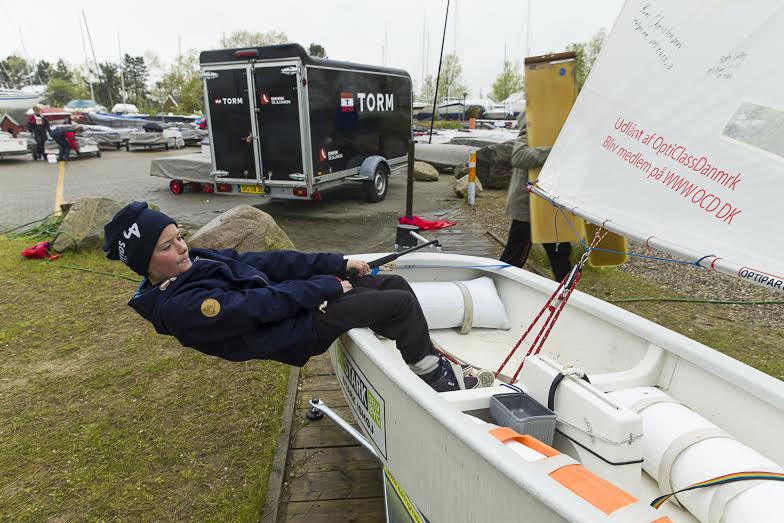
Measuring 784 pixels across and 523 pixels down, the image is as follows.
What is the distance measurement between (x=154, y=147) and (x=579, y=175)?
2223 centimetres

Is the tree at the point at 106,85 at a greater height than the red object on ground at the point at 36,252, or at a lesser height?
greater

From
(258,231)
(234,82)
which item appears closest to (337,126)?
(234,82)

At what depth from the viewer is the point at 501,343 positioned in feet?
10.4

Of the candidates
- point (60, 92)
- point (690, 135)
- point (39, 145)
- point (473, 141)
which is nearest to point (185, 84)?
point (60, 92)

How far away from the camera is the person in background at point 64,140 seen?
16.9 meters

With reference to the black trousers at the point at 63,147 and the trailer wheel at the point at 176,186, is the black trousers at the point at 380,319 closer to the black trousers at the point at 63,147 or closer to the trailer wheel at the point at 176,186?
the trailer wheel at the point at 176,186

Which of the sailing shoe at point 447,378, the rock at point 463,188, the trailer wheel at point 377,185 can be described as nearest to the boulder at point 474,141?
the rock at point 463,188

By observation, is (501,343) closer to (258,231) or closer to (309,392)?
(309,392)

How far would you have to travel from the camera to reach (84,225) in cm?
627

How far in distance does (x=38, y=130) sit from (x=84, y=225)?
14163 mm

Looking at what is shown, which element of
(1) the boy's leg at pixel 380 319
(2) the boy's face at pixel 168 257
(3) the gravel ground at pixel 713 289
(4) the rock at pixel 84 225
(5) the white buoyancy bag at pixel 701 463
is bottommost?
(3) the gravel ground at pixel 713 289

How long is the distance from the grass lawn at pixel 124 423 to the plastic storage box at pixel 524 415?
1270 mm

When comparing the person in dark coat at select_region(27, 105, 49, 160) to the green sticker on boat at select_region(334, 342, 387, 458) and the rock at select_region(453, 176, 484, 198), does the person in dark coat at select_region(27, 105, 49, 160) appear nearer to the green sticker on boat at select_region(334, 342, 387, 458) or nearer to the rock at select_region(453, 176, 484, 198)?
the rock at select_region(453, 176, 484, 198)

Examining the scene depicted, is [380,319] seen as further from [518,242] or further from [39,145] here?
[39,145]
